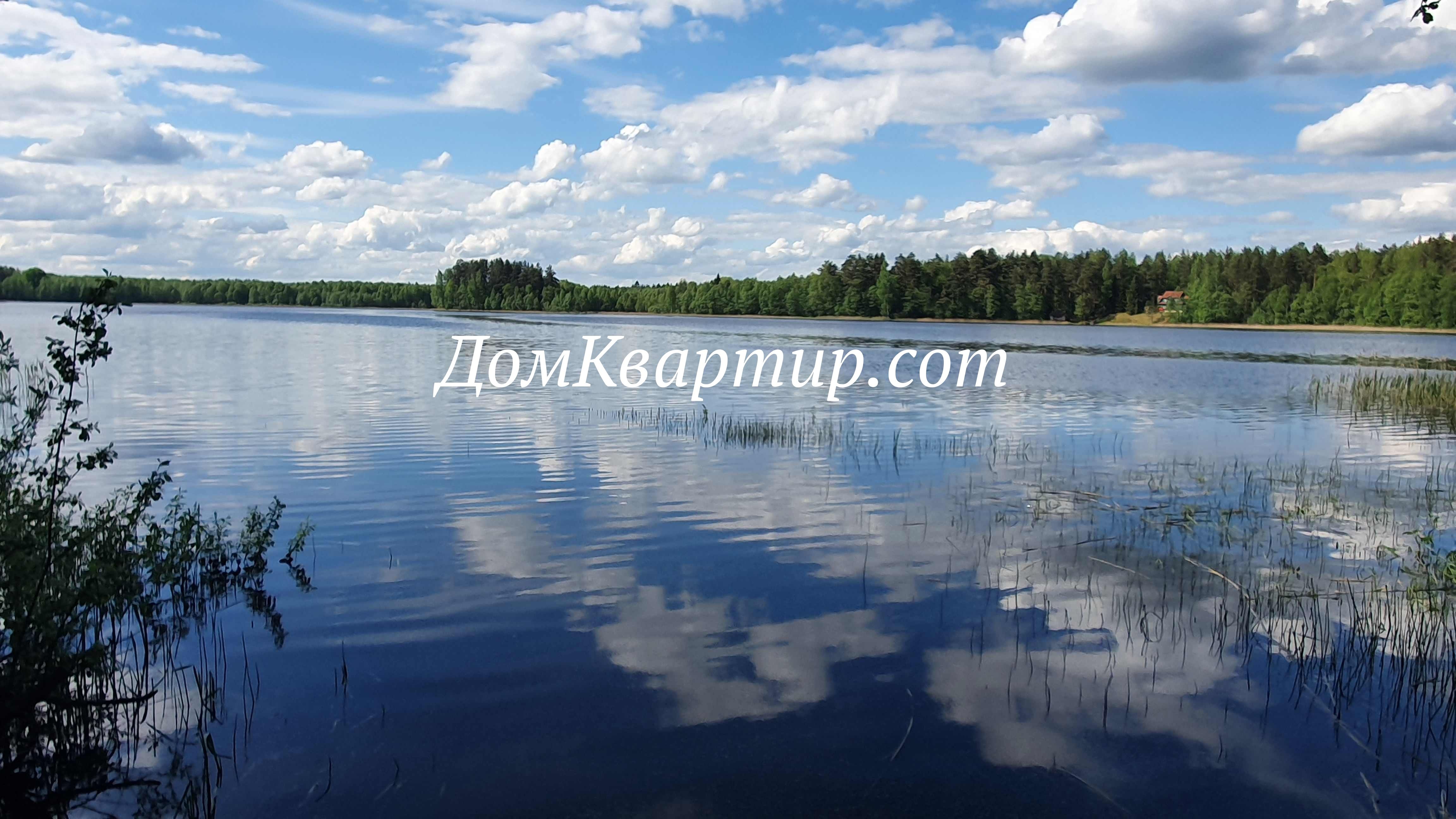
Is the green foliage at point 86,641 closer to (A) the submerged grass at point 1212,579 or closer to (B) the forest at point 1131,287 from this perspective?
(A) the submerged grass at point 1212,579

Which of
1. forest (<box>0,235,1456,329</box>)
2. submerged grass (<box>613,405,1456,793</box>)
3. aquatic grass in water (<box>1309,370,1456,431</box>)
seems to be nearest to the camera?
submerged grass (<box>613,405,1456,793</box>)

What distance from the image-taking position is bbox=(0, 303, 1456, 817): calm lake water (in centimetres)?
754

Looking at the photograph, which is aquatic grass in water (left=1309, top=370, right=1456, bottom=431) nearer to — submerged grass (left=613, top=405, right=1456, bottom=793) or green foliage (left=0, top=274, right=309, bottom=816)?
submerged grass (left=613, top=405, right=1456, bottom=793)

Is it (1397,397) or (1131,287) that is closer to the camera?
(1397,397)

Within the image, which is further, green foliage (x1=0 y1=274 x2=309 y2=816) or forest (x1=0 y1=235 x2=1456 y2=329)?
forest (x1=0 y1=235 x2=1456 y2=329)

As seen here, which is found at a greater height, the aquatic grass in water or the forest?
the forest

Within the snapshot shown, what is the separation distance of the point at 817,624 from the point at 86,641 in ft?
25.2

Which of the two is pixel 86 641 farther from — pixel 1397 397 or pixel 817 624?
pixel 1397 397

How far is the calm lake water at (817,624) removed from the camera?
24.7ft

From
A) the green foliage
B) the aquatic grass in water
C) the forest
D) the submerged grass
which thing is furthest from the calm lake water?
the forest

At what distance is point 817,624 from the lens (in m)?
10.9

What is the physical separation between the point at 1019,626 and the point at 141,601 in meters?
9.80

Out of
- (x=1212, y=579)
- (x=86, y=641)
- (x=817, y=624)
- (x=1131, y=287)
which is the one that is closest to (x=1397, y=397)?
(x=1212, y=579)

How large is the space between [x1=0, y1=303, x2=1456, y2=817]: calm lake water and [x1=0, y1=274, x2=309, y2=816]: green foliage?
20.6 inches
